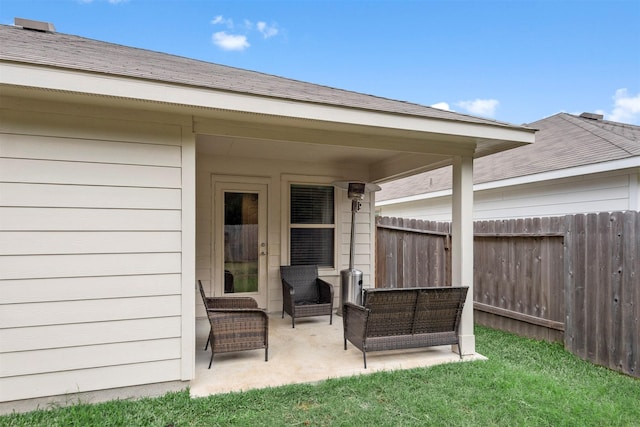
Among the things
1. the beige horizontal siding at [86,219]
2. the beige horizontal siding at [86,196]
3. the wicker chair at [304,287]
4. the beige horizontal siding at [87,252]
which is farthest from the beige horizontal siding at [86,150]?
the wicker chair at [304,287]

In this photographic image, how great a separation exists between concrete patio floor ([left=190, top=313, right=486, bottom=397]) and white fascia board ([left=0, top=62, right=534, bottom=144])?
230 cm

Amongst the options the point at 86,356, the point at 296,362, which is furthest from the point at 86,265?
the point at 296,362

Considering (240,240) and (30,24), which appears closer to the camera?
(30,24)

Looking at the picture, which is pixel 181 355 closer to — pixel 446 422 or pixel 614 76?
pixel 446 422

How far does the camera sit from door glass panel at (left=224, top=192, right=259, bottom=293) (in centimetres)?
551

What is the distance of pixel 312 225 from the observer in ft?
19.6

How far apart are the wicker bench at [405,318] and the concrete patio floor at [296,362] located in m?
0.17

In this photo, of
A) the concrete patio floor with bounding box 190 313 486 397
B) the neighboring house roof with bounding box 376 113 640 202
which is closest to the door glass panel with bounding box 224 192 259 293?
the concrete patio floor with bounding box 190 313 486 397

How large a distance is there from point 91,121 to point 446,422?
345 centimetres

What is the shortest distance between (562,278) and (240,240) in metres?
4.37

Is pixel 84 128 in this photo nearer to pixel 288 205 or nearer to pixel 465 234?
pixel 288 205

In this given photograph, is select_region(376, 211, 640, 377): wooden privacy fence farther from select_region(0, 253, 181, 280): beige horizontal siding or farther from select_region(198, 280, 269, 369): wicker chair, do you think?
select_region(0, 253, 181, 280): beige horizontal siding

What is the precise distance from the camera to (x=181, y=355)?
2.94 m

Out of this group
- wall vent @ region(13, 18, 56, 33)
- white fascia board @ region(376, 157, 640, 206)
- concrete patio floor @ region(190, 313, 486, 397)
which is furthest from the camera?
white fascia board @ region(376, 157, 640, 206)
